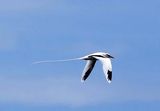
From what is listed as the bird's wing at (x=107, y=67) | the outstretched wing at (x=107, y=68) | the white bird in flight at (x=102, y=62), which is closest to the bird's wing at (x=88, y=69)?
the white bird in flight at (x=102, y=62)

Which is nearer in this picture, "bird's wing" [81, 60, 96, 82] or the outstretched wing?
the outstretched wing

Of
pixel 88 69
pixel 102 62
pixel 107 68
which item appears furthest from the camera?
pixel 88 69

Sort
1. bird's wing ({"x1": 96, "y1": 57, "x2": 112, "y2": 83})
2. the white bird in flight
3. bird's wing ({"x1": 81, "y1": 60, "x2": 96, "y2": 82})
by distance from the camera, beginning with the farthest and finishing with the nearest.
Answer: bird's wing ({"x1": 81, "y1": 60, "x2": 96, "y2": 82}), the white bird in flight, bird's wing ({"x1": 96, "y1": 57, "x2": 112, "y2": 83})

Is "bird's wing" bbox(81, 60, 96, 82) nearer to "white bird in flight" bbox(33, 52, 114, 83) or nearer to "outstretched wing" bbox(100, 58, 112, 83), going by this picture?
"white bird in flight" bbox(33, 52, 114, 83)

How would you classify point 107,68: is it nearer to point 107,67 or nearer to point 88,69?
point 107,67

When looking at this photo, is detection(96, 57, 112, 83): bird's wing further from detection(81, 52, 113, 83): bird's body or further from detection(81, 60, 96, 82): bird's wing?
detection(81, 60, 96, 82): bird's wing

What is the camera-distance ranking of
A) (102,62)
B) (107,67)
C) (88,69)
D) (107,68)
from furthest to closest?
1. (88,69)
2. (102,62)
3. (107,67)
4. (107,68)

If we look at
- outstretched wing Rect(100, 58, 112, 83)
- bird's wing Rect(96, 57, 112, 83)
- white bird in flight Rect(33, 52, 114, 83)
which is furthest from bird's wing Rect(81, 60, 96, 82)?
outstretched wing Rect(100, 58, 112, 83)

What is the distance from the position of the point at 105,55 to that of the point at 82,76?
6.95 m

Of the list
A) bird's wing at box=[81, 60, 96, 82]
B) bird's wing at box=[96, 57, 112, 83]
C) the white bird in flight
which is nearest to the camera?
bird's wing at box=[96, 57, 112, 83]

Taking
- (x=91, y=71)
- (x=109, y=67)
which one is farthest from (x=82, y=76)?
(x=109, y=67)

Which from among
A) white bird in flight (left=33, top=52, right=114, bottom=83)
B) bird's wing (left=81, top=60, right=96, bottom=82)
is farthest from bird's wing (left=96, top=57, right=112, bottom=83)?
bird's wing (left=81, top=60, right=96, bottom=82)

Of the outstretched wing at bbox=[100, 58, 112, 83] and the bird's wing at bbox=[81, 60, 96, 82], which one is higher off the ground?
the bird's wing at bbox=[81, 60, 96, 82]

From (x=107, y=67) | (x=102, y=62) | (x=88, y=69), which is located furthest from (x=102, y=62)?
(x=88, y=69)
